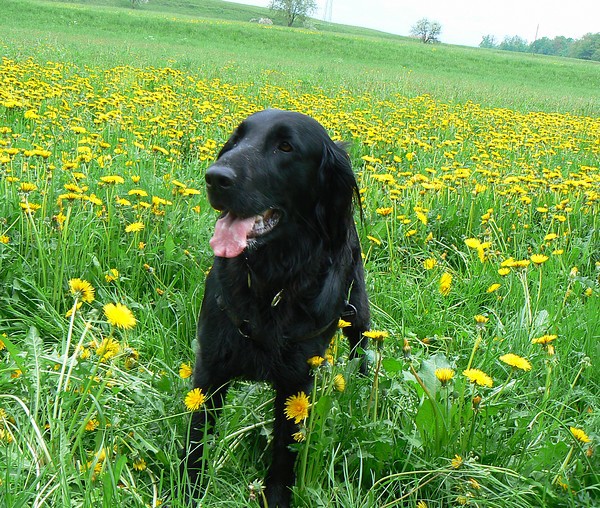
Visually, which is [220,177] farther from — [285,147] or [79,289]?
[79,289]

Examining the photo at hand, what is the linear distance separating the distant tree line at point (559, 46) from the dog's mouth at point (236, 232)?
297 feet

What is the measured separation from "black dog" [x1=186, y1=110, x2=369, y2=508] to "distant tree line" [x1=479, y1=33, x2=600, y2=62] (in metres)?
90.3

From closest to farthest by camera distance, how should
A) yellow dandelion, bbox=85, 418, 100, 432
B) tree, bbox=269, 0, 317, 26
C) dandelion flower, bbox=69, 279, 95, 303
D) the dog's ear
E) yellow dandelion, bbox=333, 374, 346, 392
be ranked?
dandelion flower, bbox=69, 279, 95, 303 → yellow dandelion, bbox=85, 418, 100, 432 → yellow dandelion, bbox=333, 374, 346, 392 → the dog's ear → tree, bbox=269, 0, 317, 26

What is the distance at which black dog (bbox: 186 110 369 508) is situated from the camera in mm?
1771

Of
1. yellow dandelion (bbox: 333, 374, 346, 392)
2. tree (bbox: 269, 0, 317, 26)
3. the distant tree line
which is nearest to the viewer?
yellow dandelion (bbox: 333, 374, 346, 392)

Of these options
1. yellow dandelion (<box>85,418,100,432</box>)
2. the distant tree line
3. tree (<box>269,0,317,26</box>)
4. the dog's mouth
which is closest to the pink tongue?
the dog's mouth

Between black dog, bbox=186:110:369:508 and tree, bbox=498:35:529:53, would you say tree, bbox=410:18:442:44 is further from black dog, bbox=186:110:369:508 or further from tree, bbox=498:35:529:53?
black dog, bbox=186:110:369:508

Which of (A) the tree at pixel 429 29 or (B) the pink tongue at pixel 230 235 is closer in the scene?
(B) the pink tongue at pixel 230 235

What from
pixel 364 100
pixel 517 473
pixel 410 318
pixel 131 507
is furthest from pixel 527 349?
pixel 364 100

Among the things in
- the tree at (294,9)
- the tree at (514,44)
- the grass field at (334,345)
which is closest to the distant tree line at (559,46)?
the tree at (514,44)

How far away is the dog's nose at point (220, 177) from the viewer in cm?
159

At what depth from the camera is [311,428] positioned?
1.57 meters

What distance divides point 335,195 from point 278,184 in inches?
11.3

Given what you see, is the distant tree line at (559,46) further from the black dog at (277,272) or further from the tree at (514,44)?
the black dog at (277,272)
